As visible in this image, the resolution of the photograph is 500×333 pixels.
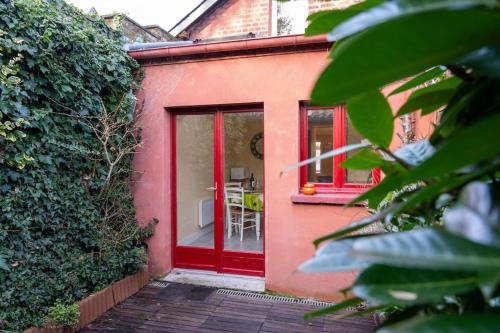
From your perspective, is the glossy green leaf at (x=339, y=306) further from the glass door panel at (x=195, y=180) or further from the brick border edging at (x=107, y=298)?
the glass door panel at (x=195, y=180)

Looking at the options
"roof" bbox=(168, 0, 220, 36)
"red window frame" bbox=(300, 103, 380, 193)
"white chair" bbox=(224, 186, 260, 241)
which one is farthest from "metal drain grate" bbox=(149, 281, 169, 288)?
"roof" bbox=(168, 0, 220, 36)

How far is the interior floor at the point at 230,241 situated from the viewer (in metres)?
4.46

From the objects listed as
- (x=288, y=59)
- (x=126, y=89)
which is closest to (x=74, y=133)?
(x=126, y=89)

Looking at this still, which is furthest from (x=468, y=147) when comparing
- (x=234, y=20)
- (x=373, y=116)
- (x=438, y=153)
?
(x=234, y=20)

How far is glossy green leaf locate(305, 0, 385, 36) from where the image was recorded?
487mm

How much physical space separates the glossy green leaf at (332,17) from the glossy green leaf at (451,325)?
0.41m

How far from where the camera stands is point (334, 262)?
1.40ft

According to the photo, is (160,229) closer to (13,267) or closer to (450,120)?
(13,267)

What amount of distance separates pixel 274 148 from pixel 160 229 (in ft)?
6.30

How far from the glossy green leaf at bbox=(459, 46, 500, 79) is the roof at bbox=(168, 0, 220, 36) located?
7.60 meters

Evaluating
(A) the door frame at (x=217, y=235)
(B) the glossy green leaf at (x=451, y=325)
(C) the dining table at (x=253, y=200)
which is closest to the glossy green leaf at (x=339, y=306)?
(B) the glossy green leaf at (x=451, y=325)

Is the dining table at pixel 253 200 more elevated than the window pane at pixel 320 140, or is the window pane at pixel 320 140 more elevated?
the window pane at pixel 320 140

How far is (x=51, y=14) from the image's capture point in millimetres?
3156

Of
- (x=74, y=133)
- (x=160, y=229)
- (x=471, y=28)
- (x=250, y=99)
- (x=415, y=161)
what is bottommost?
(x=160, y=229)
